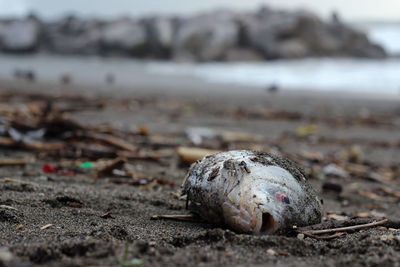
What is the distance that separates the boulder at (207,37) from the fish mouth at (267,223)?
76.9 feet

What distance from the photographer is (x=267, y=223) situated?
2150 millimetres

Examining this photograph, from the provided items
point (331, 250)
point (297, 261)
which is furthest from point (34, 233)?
point (331, 250)

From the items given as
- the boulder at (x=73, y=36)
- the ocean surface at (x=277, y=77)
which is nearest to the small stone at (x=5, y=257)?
the ocean surface at (x=277, y=77)

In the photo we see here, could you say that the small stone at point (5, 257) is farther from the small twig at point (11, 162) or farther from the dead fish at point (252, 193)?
the small twig at point (11, 162)

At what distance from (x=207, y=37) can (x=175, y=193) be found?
2502cm

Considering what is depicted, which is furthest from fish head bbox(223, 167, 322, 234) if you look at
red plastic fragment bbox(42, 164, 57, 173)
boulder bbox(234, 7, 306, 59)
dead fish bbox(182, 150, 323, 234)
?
boulder bbox(234, 7, 306, 59)

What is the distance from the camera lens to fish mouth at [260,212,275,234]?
6.94 ft

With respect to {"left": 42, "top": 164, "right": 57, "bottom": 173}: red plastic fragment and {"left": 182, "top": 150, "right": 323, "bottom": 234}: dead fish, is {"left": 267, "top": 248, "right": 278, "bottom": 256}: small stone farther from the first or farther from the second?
{"left": 42, "top": 164, "right": 57, "bottom": 173}: red plastic fragment

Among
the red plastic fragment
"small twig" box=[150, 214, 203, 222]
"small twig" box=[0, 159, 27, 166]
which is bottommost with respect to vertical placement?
the red plastic fragment

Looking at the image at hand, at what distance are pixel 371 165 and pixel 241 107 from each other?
14.6ft

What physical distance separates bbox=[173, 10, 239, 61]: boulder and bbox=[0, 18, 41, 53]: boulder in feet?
32.1

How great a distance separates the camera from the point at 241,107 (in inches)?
368

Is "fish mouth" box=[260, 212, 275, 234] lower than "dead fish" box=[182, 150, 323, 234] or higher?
lower

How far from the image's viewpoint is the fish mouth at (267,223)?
2115 millimetres
